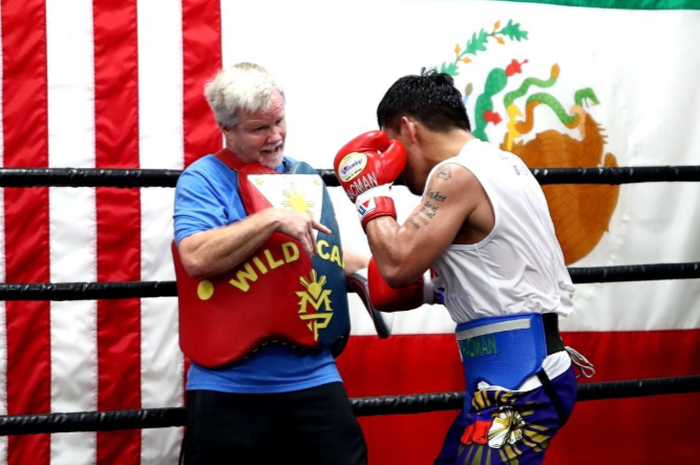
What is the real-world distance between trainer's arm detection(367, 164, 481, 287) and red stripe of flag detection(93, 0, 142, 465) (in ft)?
3.72

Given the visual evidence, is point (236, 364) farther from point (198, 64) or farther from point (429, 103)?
point (198, 64)

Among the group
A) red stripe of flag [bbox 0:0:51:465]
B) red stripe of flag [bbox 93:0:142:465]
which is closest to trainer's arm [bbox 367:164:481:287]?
red stripe of flag [bbox 93:0:142:465]

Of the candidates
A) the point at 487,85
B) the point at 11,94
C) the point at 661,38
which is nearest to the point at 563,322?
the point at 487,85

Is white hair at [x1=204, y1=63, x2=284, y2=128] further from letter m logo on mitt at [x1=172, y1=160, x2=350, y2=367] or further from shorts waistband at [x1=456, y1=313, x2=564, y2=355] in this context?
shorts waistband at [x1=456, y1=313, x2=564, y2=355]

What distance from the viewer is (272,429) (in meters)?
1.68

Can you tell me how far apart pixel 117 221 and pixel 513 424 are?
1391 mm

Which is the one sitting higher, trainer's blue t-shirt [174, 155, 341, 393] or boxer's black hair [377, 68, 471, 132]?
boxer's black hair [377, 68, 471, 132]

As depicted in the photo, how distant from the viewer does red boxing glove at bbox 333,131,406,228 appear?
1.71 m

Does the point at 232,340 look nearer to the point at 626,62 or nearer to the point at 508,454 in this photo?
the point at 508,454

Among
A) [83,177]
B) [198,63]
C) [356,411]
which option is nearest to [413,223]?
[356,411]

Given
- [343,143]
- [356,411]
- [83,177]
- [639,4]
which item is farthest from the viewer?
[639,4]

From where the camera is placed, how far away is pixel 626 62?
2.92 metres

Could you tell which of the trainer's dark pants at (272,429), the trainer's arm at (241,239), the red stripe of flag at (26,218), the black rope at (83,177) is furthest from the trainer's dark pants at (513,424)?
the red stripe of flag at (26,218)

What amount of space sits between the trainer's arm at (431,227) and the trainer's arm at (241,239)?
0.15 metres
